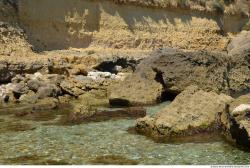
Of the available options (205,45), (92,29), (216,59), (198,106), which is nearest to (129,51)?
(92,29)

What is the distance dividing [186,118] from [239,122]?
7.05ft

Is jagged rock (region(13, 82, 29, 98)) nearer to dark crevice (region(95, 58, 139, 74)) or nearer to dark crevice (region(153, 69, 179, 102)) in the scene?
dark crevice (region(153, 69, 179, 102))

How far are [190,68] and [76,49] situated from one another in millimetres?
14335

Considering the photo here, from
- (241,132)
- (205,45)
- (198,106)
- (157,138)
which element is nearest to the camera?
(241,132)

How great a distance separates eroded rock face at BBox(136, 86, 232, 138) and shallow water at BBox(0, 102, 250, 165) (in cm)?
51

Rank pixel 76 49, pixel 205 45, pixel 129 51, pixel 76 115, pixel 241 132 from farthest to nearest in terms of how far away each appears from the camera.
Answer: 1. pixel 205 45
2. pixel 129 51
3. pixel 76 49
4. pixel 76 115
5. pixel 241 132

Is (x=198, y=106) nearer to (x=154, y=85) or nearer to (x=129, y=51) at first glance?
(x=154, y=85)

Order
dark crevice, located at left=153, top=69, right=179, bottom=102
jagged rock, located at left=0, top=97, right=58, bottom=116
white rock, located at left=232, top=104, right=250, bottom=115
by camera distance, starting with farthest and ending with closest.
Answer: dark crevice, located at left=153, top=69, right=179, bottom=102
jagged rock, located at left=0, top=97, right=58, bottom=116
white rock, located at left=232, top=104, right=250, bottom=115

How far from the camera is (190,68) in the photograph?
71.7ft

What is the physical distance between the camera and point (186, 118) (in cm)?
1437

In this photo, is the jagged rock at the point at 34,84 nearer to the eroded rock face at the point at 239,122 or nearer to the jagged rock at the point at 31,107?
the jagged rock at the point at 31,107

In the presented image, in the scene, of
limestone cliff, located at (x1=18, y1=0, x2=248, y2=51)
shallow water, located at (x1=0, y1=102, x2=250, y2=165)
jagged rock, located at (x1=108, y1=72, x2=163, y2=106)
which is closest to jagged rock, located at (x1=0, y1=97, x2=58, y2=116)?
jagged rock, located at (x1=108, y1=72, x2=163, y2=106)

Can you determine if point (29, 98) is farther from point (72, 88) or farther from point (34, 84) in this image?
point (72, 88)

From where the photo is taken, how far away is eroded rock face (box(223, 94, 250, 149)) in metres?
12.4
